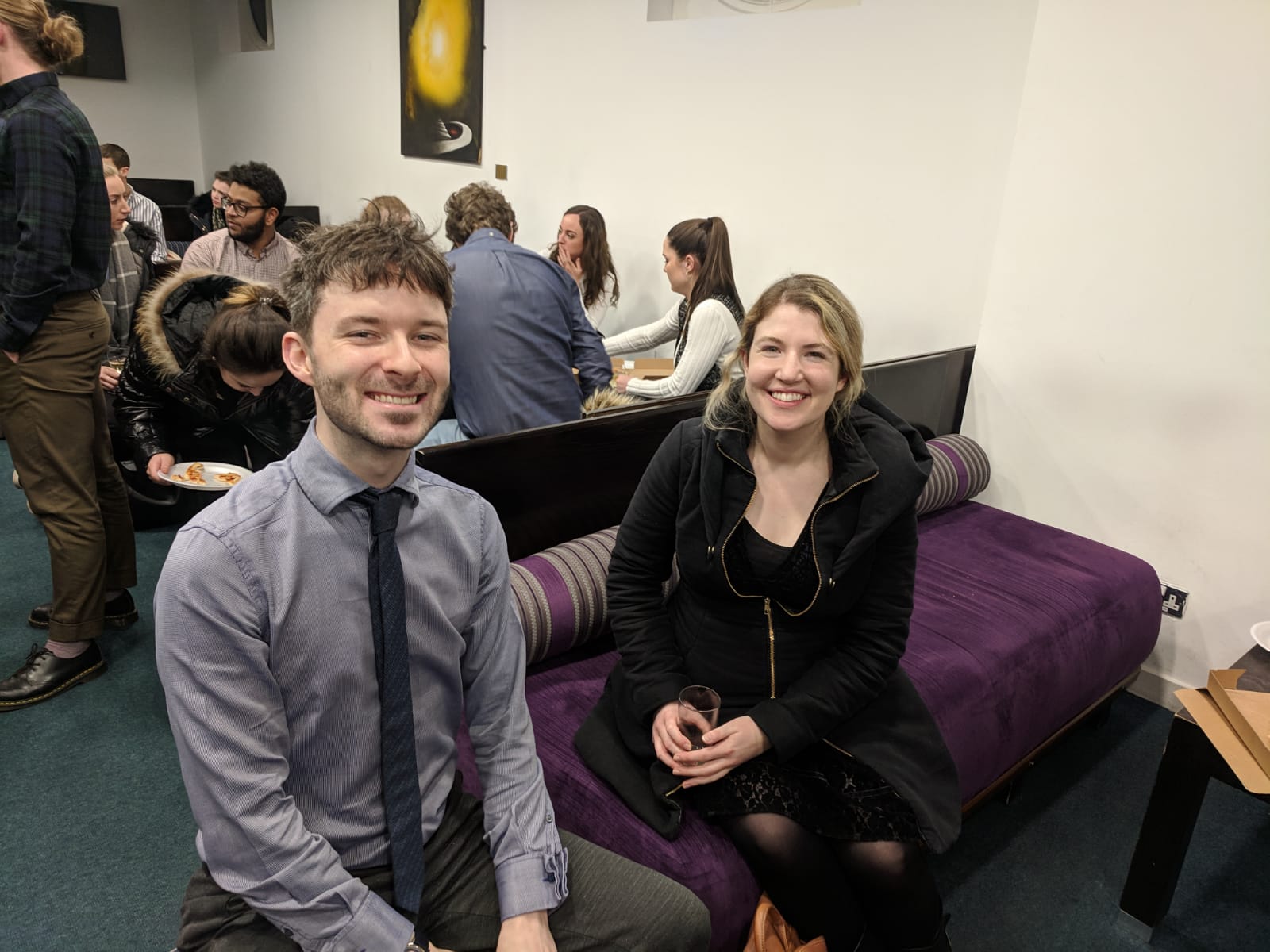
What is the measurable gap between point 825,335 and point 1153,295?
5.56 feet

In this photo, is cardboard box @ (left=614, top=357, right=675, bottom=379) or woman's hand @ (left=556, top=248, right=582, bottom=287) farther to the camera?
woman's hand @ (left=556, top=248, right=582, bottom=287)

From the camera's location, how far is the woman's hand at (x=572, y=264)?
4309 millimetres

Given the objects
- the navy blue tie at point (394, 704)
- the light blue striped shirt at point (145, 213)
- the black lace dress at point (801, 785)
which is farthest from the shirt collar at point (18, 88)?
the light blue striped shirt at point (145, 213)

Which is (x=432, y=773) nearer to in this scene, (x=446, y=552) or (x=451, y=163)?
(x=446, y=552)

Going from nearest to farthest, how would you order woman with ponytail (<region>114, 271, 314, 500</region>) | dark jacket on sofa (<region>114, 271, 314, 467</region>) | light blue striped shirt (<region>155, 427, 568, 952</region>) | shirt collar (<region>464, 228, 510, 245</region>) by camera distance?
light blue striped shirt (<region>155, 427, 568, 952</region>)
woman with ponytail (<region>114, 271, 314, 500</region>)
dark jacket on sofa (<region>114, 271, 314, 467</region>)
shirt collar (<region>464, 228, 510, 245</region>)

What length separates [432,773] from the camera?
1.34 metres

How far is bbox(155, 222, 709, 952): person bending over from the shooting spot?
1119 mm

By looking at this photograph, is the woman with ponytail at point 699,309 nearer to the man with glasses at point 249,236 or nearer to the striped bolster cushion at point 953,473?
the striped bolster cushion at point 953,473

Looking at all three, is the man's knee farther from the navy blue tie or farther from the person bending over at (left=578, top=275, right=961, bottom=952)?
the navy blue tie

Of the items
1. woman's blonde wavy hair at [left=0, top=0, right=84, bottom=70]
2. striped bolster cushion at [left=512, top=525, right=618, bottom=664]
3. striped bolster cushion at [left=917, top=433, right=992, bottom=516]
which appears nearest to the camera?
striped bolster cushion at [left=512, top=525, right=618, bottom=664]

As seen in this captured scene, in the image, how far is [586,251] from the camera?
14.0 ft

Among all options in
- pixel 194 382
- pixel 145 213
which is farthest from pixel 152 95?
pixel 194 382

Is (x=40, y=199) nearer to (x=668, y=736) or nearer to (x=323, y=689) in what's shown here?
(x=323, y=689)

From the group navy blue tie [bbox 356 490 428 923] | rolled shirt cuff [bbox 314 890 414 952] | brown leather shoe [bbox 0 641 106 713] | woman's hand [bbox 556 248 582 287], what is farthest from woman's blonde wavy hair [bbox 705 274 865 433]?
woman's hand [bbox 556 248 582 287]
